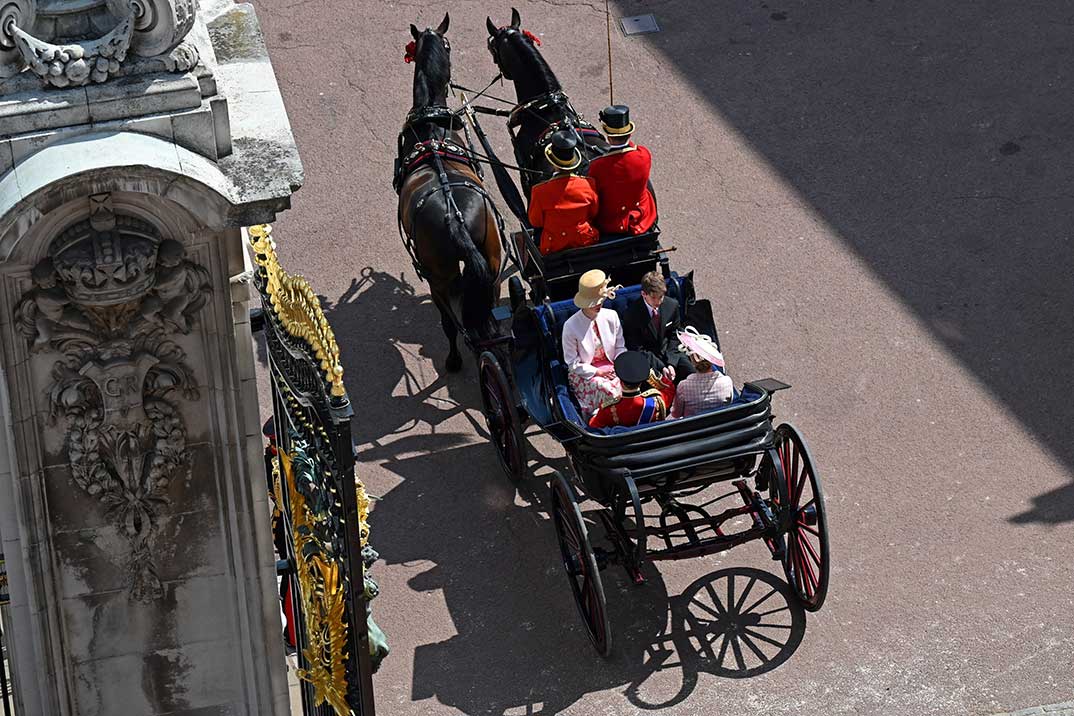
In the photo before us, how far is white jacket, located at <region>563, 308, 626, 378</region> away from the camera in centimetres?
913

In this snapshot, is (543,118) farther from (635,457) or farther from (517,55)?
(635,457)

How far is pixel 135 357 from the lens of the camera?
4.23 metres

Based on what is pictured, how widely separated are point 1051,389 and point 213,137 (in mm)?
8059

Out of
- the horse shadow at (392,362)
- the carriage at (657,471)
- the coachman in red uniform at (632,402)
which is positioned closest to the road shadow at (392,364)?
the horse shadow at (392,362)

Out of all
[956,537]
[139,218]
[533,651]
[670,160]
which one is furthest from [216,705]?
[670,160]

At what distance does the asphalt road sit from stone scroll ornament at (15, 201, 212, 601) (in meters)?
4.69

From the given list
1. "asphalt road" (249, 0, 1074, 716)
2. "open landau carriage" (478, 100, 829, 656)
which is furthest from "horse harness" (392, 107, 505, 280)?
"asphalt road" (249, 0, 1074, 716)

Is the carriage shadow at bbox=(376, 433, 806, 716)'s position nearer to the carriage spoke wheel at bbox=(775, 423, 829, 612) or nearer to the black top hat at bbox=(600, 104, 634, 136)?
the carriage spoke wheel at bbox=(775, 423, 829, 612)

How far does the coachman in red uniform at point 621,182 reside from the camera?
996 centimetres

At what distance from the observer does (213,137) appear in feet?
13.2

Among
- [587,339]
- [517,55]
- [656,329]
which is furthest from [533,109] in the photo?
[587,339]

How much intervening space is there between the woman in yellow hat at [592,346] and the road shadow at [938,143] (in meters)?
2.76

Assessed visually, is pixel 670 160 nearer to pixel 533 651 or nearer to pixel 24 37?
pixel 533 651

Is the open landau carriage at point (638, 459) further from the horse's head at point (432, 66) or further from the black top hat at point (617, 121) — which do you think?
the horse's head at point (432, 66)
